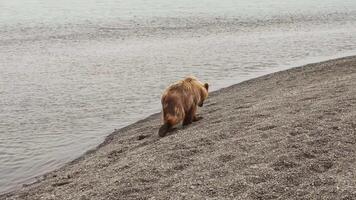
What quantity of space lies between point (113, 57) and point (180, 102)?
14541mm

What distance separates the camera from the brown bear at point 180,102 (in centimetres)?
1088

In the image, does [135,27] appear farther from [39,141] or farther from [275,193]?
[275,193]

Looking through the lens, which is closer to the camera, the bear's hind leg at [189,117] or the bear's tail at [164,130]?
the bear's tail at [164,130]

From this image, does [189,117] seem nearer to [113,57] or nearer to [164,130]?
[164,130]

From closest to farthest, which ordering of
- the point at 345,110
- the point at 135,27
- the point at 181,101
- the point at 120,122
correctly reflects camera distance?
the point at 345,110 → the point at 181,101 → the point at 120,122 → the point at 135,27

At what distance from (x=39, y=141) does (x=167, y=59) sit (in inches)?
476

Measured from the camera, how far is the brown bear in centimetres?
1088

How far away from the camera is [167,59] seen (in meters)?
24.4

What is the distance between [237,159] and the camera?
8.05m

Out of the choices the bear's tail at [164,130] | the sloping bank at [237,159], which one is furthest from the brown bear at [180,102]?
the sloping bank at [237,159]

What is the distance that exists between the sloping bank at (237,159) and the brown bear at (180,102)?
0.27 metres

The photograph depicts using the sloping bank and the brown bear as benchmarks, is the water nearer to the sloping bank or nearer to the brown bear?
the sloping bank

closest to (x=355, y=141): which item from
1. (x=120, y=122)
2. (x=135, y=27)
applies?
(x=120, y=122)

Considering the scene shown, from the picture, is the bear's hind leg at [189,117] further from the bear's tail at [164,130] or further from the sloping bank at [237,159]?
the bear's tail at [164,130]
